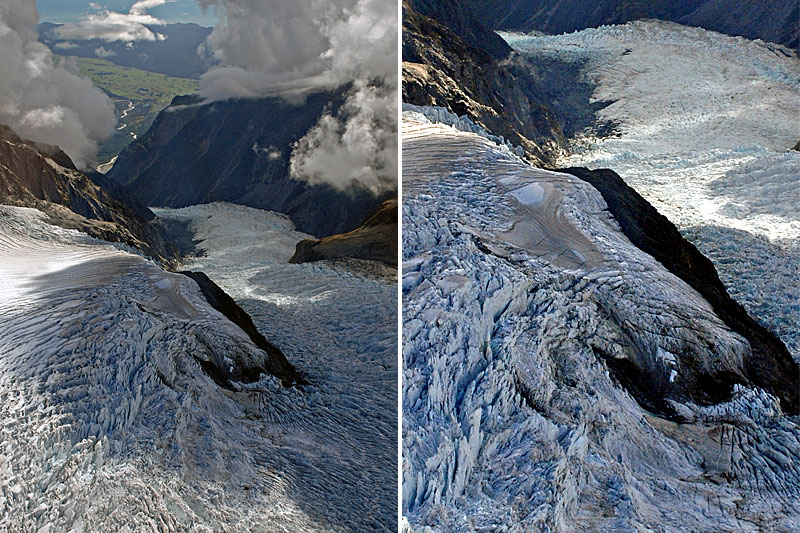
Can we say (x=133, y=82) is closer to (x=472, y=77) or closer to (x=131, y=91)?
(x=131, y=91)

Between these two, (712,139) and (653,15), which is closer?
(712,139)

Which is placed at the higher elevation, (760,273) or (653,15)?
(653,15)

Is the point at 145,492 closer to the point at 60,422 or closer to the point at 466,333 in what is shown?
the point at 60,422

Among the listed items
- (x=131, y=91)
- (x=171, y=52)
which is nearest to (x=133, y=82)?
(x=131, y=91)

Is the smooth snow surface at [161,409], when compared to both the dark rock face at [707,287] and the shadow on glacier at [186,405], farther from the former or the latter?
the dark rock face at [707,287]

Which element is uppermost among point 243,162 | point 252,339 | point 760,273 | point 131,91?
point 131,91

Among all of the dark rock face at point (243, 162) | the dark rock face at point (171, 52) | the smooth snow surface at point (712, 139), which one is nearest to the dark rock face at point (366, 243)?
the dark rock face at point (243, 162)
